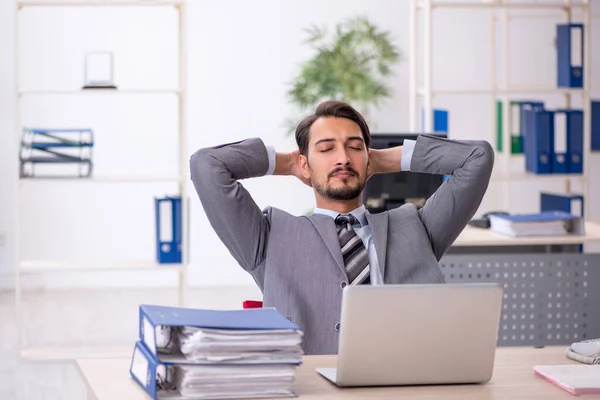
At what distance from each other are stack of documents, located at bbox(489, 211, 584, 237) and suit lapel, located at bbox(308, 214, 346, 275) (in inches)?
75.5

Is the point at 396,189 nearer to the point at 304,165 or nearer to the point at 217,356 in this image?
the point at 304,165

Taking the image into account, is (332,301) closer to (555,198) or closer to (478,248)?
(478,248)

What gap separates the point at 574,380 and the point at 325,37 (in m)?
5.42

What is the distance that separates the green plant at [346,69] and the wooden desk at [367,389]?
4.79 metres

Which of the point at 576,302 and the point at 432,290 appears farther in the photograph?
the point at 576,302

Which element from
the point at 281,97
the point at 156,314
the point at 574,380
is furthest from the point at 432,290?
the point at 281,97

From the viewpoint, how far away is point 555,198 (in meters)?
5.82

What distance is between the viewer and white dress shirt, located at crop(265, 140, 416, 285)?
2.67 metres

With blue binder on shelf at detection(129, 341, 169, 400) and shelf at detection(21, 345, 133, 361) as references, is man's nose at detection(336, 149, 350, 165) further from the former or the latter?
shelf at detection(21, 345, 133, 361)

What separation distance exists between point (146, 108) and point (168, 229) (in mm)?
2112

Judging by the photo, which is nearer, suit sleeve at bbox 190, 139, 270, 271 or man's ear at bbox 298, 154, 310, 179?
suit sleeve at bbox 190, 139, 270, 271

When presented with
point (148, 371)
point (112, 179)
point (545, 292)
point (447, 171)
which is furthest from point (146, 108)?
point (148, 371)

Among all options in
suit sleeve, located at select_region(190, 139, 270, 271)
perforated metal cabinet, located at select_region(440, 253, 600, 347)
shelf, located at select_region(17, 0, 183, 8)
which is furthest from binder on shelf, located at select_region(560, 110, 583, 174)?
suit sleeve, located at select_region(190, 139, 270, 271)

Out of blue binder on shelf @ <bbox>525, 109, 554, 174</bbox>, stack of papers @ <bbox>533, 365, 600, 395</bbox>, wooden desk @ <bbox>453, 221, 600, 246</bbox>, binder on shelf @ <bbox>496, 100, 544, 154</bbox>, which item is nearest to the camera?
stack of papers @ <bbox>533, 365, 600, 395</bbox>
